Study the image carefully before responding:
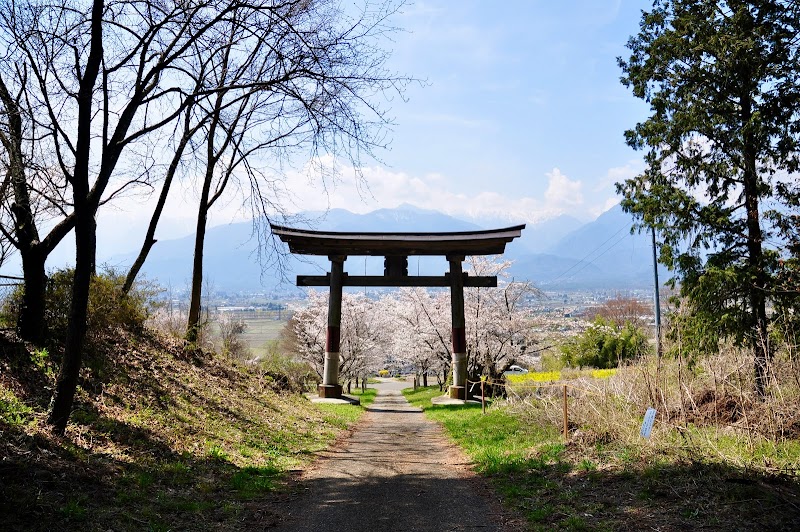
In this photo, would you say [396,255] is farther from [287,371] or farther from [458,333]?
[287,371]

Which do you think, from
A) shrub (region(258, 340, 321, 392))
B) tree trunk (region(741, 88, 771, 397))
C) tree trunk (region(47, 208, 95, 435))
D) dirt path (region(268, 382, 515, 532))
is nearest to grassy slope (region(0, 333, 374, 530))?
tree trunk (region(47, 208, 95, 435))

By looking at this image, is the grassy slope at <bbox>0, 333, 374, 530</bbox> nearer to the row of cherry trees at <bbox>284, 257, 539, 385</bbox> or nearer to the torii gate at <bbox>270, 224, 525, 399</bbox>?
the torii gate at <bbox>270, 224, 525, 399</bbox>

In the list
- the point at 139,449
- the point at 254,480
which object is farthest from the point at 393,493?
the point at 139,449

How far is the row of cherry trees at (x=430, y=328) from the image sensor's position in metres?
28.6

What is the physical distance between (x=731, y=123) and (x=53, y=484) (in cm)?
1307

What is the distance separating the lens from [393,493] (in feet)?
21.3

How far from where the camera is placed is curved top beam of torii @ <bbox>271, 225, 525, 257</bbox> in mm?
17516

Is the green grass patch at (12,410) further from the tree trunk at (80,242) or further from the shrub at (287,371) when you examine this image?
the shrub at (287,371)

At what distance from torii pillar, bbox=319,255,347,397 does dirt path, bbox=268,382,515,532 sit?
756 centimetres

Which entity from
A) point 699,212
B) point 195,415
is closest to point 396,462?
point 195,415

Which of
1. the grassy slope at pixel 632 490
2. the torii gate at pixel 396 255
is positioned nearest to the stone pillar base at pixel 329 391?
the torii gate at pixel 396 255

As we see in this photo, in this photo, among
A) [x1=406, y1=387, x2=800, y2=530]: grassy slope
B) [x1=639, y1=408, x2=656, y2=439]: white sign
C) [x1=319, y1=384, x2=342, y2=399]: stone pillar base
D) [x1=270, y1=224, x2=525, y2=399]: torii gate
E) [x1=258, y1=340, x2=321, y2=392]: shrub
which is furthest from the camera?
[x1=319, y1=384, x2=342, y2=399]: stone pillar base

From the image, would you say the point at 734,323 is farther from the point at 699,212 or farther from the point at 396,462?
the point at 396,462

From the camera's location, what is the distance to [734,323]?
1139 centimetres
